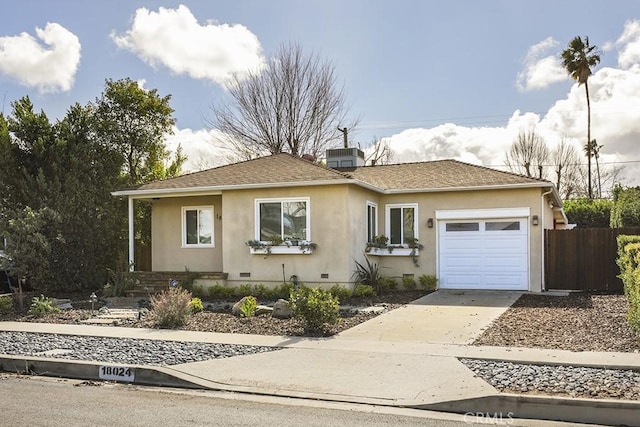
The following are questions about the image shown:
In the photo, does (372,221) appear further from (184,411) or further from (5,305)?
(184,411)

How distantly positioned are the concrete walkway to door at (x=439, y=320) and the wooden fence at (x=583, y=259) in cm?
163

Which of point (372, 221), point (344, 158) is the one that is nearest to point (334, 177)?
point (372, 221)

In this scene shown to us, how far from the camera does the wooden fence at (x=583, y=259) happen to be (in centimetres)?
1614

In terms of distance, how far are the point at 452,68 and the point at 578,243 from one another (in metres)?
6.39

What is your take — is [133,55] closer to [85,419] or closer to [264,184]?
[264,184]

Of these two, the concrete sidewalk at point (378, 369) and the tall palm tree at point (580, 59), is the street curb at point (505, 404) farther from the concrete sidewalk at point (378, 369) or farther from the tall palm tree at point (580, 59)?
the tall palm tree at point (580, 59)

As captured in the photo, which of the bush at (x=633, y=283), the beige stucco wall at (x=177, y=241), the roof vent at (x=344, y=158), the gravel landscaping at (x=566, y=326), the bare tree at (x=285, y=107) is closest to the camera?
the bush at (x=633, y=283)

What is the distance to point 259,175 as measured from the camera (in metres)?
16.7

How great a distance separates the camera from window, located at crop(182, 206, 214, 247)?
18.0m

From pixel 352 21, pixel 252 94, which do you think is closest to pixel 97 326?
pixel 352 21

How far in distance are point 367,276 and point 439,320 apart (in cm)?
502

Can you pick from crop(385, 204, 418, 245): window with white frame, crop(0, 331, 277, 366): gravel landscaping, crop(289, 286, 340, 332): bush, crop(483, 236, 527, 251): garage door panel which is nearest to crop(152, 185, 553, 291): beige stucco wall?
crop(385, 204, 418, 245): window with white frame

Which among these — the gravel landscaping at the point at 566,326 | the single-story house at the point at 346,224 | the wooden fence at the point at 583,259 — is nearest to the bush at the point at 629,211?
the wooden fence at the point at 583,259

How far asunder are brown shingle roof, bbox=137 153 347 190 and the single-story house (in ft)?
0.11
